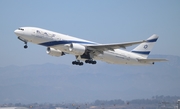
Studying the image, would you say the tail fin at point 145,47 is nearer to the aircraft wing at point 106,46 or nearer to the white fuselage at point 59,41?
the white fuselage at point 59,41

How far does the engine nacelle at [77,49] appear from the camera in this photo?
48438mm

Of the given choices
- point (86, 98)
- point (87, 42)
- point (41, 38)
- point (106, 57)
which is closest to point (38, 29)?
point (41, 38)

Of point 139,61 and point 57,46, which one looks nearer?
point 57,46

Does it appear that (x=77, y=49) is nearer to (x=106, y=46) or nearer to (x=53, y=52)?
(x=106, y=46)

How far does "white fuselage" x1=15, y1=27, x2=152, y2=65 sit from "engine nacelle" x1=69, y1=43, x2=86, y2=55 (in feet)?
1.87

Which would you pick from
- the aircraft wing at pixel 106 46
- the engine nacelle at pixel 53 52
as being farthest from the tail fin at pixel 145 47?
the engine nacelle at pixel 53 52

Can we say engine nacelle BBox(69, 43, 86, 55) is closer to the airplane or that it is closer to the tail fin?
the airplane

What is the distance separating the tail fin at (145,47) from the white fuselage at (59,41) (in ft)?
13.5

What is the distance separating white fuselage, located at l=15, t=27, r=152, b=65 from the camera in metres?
46.3

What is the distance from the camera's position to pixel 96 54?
5116cm

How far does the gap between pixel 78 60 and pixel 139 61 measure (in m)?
9.48

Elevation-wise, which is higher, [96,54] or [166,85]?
[166,85]

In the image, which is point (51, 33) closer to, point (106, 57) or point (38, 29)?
point (38, 29)

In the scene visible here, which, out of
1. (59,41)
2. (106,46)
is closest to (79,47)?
(59,41)
